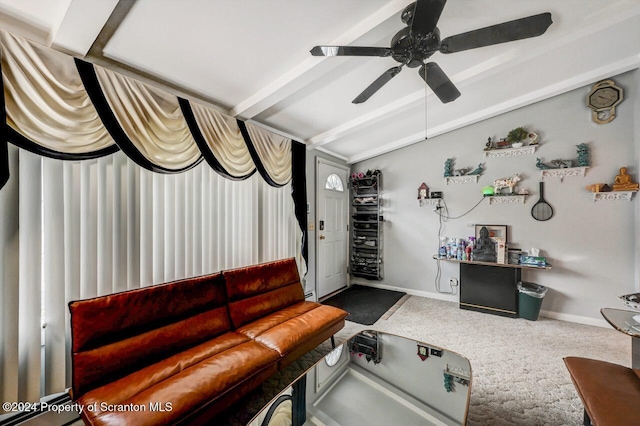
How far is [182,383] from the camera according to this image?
1.31 metres

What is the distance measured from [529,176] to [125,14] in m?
4.51

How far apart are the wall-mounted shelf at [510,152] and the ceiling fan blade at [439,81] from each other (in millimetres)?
2019

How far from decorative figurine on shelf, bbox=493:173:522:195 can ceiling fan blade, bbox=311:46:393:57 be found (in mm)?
2931

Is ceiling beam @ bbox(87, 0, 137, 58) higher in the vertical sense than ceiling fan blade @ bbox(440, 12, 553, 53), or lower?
higher

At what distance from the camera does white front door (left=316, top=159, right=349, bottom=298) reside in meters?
3.88

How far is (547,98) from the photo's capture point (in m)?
3.21

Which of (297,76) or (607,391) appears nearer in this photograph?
(607,391)

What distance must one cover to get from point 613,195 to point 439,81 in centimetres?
290

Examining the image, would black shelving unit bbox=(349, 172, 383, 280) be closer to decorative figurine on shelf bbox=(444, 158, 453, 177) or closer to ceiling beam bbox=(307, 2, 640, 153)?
decorative figurine on shelf bbox=(444, 158, 453, 177)

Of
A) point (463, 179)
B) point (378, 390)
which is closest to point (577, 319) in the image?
point (463, 179)

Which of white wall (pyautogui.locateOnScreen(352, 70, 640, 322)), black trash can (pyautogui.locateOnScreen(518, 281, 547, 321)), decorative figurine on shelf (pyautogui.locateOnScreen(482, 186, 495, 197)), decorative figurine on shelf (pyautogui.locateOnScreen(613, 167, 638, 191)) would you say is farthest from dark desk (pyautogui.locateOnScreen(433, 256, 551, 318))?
decorative figurine on shelf (pyautogui.locateOnScreen(613, 167, 638, 191))

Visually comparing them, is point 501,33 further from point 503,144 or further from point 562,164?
point 562,164

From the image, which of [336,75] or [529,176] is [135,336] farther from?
[529,176]

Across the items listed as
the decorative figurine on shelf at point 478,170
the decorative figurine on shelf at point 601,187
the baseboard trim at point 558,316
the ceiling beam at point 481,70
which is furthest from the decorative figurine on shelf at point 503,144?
the baseboard trim at point 558,316
